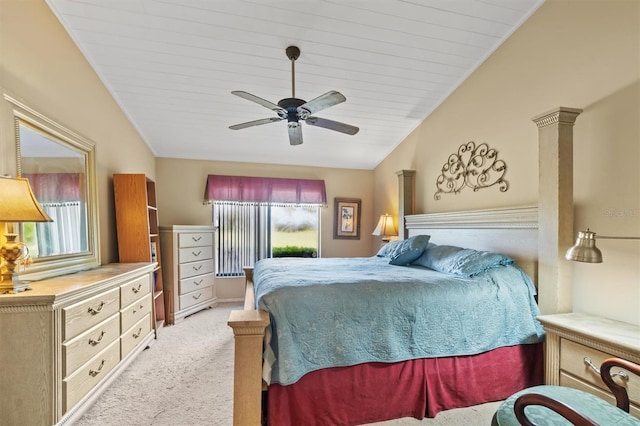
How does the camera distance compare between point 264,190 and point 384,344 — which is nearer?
point 384,344

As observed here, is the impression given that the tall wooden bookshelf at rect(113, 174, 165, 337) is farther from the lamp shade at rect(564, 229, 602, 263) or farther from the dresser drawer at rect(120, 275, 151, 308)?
the lamp shade at rect(564, 229, 602, 263)

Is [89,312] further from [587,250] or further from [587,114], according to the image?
[587,114]

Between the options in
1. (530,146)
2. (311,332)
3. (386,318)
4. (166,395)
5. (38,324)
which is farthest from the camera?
(530,146)

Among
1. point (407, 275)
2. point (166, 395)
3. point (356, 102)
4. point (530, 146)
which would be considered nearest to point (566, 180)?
point (530, 146)

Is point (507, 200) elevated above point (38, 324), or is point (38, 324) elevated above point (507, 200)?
point (507, 200)

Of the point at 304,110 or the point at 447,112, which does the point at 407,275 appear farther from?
the point at 447,112

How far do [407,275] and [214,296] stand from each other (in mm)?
3264

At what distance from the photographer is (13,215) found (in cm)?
163

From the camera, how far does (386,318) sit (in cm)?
188

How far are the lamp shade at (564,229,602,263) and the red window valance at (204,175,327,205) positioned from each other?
3.77 metres

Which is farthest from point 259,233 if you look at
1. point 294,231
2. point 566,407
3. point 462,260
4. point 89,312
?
point 566,407

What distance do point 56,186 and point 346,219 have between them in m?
3.89

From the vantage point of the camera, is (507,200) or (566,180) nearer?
(566,180)

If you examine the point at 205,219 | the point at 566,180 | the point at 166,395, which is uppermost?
the point at 566,180
